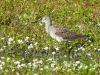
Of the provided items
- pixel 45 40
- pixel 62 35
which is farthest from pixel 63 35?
pixel 45 40

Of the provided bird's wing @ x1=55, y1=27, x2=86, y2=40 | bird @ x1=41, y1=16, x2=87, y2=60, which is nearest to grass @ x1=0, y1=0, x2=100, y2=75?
bird @ x1=41, y1=16, x2=87, y2=60

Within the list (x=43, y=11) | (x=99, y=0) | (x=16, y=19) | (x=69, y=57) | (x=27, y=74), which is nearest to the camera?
(x=27, y=74)

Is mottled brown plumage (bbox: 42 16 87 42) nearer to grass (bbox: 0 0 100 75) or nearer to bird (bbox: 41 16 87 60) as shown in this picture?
bird (bbox: 41 16 87 60)

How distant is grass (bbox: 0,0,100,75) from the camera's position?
33.9 feet

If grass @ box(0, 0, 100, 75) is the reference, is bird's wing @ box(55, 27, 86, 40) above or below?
above

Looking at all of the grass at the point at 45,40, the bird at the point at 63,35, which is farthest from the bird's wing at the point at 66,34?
the grass at the point at 45,40

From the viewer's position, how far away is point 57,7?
54.0 ft

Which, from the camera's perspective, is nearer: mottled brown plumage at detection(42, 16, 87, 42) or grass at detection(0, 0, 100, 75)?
grass at detection(0, 0, 100, 75)

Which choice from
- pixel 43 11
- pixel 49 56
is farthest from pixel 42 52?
pixel 43 11

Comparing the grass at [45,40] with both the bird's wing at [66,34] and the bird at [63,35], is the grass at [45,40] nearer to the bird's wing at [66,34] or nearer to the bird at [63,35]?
the bird at [63,35]

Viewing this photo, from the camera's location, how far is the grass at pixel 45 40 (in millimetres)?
10328

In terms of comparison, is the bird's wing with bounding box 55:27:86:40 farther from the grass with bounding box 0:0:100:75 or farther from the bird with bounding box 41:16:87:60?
the grass with bounding box 0:0:100:75

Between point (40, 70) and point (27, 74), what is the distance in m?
0.29

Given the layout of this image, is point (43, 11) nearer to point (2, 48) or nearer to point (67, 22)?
point (67, 22)
